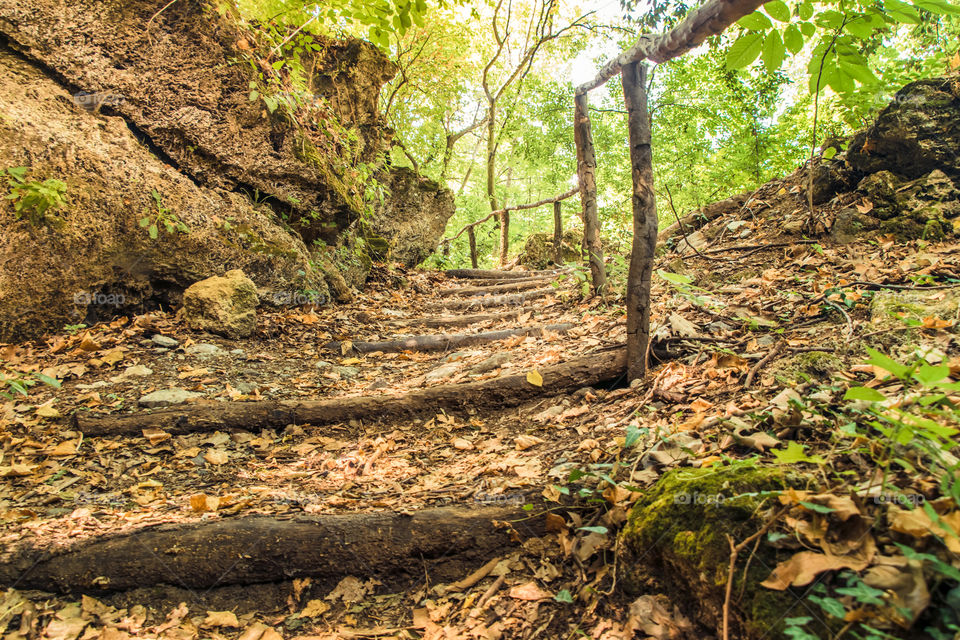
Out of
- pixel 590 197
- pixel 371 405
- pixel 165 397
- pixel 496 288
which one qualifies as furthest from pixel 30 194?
pixel 496 288

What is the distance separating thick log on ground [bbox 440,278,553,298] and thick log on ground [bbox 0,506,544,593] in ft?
21.3

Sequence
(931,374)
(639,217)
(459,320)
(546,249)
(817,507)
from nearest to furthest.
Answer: (931,374) < (817,507) < (639,217) < (459,320) < (546,249)

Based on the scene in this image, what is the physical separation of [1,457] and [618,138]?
13036mm

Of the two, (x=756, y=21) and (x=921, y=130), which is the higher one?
(x=921, y=130)

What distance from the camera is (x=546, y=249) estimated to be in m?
11.7

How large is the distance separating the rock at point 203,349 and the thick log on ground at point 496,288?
487 cm

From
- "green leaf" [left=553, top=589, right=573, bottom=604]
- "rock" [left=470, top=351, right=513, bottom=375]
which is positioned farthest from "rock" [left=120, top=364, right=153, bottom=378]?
"green leaf" [left=553, top=589, right=573, bottom=604]

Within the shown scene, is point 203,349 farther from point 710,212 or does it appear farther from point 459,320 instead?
point 710,212

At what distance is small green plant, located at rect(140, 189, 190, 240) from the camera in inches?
175

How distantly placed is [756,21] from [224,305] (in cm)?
478

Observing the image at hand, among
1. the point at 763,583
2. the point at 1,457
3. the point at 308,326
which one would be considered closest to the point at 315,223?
the point at 308,326

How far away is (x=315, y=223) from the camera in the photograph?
20.9ft

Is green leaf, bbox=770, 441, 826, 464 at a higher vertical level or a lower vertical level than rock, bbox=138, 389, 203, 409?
higher

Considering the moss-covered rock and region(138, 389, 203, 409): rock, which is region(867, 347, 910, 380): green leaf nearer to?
the moss-covered rock
